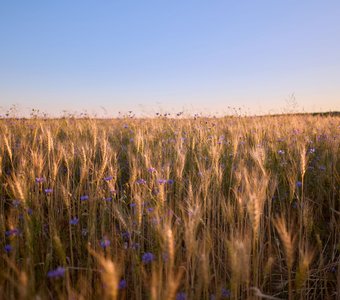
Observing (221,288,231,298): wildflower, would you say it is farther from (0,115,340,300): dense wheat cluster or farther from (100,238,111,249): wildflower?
(100,238,111,249): wildflower

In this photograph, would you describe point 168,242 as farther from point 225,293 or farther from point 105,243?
point 225,293

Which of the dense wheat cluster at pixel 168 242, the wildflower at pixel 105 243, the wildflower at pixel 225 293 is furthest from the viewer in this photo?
the wildflower at pixel 225 293

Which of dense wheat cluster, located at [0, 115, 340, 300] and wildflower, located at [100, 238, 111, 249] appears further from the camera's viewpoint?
wildflower, located at [100, 238, 111, 249]

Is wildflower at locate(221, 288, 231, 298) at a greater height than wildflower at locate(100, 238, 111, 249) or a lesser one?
lesser

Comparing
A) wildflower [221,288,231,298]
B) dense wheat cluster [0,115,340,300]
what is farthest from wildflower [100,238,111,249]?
wildflower [221,288,231,298]

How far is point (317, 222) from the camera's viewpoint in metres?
2.02

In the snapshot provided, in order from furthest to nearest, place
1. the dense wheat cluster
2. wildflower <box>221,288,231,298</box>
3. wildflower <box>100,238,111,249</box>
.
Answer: wildflower <box>221,288,231,298</box> < wildflower <box>100,238,111,249</box> < the dense wheat cluster

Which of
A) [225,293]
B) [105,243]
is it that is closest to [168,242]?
[105,243]

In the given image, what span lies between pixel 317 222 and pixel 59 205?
1.79 meters

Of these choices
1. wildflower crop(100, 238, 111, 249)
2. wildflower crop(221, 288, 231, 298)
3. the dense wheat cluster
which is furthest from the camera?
wildflower crop(221, 288, 231, 298)

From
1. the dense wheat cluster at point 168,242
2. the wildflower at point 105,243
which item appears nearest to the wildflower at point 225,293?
the dense wheat cluster at point 168,242

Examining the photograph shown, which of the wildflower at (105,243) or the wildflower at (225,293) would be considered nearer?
the wildflower at (105,243)

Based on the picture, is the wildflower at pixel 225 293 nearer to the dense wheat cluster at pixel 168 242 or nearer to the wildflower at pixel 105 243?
the dense wheat cluster at pixel 168 242

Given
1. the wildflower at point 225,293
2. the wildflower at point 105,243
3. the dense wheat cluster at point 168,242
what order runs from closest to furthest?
the dense wheat cluster at point 168,242, the wildflower at point 105,243, the wildflower at point 225,293
